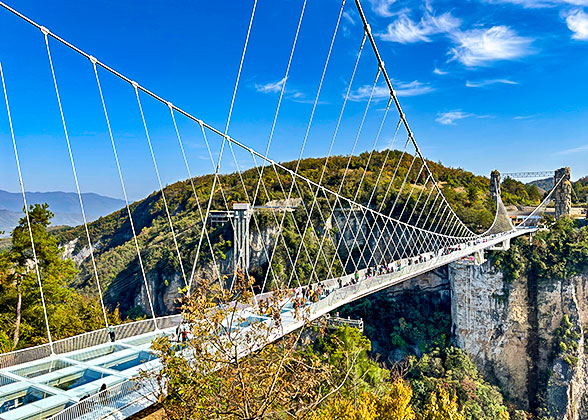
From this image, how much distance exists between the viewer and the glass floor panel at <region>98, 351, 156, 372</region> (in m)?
6.75

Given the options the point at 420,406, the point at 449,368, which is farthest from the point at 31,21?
the point at 449,368

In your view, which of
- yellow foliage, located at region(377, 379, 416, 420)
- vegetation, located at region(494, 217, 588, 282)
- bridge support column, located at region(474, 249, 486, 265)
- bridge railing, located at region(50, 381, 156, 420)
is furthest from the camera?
bridge support column, located at region(474, 249, 486, 265)

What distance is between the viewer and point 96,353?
7332 mm

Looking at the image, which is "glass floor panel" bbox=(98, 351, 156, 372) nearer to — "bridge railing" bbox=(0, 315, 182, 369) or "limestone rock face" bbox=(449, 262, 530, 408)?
"bridge railing" bbox=(0, 315, 182, 369)

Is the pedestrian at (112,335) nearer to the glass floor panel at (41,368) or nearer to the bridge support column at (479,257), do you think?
the glass floor panel at (41,368)

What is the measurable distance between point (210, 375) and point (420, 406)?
15.6 m

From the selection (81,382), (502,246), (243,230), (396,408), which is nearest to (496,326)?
(502,246)

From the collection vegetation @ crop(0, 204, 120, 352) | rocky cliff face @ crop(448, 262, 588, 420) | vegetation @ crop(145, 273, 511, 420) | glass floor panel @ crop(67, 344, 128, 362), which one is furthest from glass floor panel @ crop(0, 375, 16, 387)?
rocky cliff face @ crop(448, 262, 588, 420)

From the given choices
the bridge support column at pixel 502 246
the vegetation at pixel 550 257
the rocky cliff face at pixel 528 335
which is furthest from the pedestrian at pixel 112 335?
the vegetation at pixel 550 257

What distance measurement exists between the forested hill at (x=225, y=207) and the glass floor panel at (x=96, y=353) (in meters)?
16.6

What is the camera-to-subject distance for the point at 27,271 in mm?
12164

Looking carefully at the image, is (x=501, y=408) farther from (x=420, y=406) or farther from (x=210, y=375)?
(x=210, y=375)

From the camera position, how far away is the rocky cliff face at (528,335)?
70.2ft

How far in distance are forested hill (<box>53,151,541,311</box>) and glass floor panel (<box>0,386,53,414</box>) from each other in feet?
61.0
